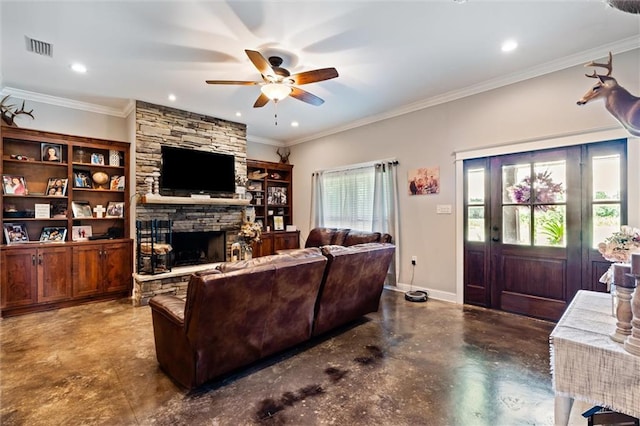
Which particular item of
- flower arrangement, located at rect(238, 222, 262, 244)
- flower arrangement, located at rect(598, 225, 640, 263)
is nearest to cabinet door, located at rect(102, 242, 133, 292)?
flower arrangement, located at rect(238, 222, 262, 244)

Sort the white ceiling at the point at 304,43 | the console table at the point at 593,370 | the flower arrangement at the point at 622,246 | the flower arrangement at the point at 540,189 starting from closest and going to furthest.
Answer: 1. the console table at the point at 593,370
2. the flower arrangement at the point at 622,246
3. the white ceiling at the point at 304,43
4. the flower arrangement at the point at 540,189

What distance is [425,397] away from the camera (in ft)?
6.84

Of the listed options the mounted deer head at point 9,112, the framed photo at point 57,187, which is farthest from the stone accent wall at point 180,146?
the mounted deer head at point 9,112

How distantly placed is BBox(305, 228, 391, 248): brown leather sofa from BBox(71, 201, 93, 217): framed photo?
3.65m

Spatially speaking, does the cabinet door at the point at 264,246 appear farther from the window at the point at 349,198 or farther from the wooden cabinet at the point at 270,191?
the window at the point at 349,198

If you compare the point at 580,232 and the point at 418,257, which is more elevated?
the point at 580,232

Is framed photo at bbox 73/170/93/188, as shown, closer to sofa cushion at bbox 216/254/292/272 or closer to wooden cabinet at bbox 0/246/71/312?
wooden cabinet at bbox 0/246/71/312

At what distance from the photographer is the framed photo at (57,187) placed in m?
4.27

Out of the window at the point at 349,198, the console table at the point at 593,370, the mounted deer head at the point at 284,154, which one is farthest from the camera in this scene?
the mounted deer head at the point at 284,154

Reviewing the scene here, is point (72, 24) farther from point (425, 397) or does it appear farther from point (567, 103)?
point (567, 103)

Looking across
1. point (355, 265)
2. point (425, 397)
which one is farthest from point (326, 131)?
point (425, 397)

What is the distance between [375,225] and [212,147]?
3.21 metres

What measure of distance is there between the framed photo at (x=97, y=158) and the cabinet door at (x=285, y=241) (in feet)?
10.7

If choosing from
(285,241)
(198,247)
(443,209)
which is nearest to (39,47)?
(198,247)
